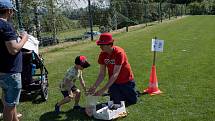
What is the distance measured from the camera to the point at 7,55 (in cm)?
461

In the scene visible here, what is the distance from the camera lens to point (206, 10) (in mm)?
69438

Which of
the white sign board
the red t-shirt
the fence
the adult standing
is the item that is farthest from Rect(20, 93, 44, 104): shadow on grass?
the fence

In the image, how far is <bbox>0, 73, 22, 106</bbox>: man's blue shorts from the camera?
469cm

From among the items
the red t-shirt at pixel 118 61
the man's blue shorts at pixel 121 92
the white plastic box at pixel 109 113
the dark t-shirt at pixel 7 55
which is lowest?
the white plastic box at pixel 109 113

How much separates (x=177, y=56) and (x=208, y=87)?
189 inches

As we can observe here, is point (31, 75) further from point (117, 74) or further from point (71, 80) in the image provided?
point (117, 74)

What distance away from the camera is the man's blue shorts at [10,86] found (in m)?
4.69

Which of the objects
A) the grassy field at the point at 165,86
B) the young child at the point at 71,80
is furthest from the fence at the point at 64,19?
the young child at the point at 71,80

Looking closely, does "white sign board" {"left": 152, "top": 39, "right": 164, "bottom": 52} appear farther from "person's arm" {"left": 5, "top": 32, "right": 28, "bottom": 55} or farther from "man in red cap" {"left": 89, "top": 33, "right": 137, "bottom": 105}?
"person's arm" {"left": 5, "top": 32, "right": 28, "bottom": 55}

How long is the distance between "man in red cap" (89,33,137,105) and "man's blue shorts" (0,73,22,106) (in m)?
1.62

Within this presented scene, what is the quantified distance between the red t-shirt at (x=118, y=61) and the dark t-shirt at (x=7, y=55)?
6.51 ft

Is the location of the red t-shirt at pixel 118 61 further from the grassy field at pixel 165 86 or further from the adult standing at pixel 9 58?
the adult standing at pixel 9 58

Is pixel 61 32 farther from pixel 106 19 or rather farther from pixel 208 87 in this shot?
pixel 208 87

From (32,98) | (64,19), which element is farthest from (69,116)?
(64,19)
